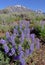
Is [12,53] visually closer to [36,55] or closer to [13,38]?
[13,38]

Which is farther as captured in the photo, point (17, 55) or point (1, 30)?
point (1, 30)

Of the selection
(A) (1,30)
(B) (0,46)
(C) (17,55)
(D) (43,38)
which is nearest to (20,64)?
(C) (17,55)

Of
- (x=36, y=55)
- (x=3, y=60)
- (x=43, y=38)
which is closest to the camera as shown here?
(x=3, y=60)

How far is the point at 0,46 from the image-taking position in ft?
16.9

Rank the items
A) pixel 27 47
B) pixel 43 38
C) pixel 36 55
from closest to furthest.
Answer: pixel 27 47 → pixel 36 55 → pixel 43 38

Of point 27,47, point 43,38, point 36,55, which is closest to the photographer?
point 27,47

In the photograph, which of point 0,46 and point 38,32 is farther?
point 38,32

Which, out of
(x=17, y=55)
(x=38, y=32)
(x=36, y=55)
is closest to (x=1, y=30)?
(x=38, y=32)

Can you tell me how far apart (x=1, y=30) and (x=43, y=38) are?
1918 mm

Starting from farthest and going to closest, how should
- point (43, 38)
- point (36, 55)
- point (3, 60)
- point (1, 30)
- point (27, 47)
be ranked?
1. point (1, 30)
2. point (43, 38)
3. point (36, 55)
4. point (27, 47)
5. point (3, 60)

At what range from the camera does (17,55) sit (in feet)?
16.8

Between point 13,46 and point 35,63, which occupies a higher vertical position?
point 13,46

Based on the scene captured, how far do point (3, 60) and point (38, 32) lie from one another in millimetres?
2606

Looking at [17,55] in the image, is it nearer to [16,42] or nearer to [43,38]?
[16,42]
